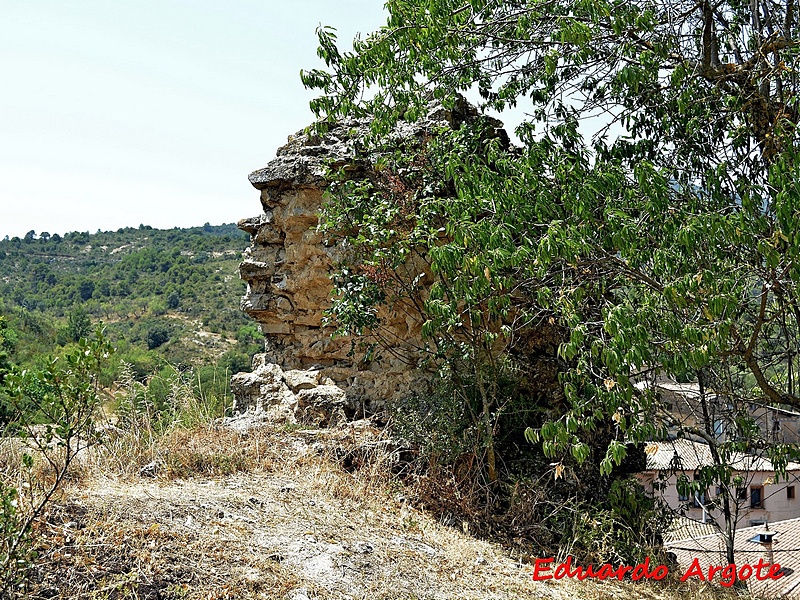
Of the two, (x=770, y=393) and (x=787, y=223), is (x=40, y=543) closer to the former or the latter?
(x=787, y=223)

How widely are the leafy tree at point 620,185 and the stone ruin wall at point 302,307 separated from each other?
1.29 m

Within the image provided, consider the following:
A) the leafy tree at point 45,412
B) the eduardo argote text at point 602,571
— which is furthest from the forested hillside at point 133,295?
the leafy tree at point 45,412

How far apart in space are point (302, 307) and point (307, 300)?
0.35ft

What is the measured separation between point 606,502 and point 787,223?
343 cm

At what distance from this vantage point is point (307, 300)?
7727 mm

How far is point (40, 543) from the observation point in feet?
12.1

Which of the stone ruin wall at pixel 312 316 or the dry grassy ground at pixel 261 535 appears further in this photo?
the stone ruin wall at pixel 312 316

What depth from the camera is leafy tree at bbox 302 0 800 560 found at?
4.12 metres

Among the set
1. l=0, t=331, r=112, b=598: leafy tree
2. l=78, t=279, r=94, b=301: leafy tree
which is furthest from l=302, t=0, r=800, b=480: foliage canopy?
l=78, t=279, r=94, b=301: leafy tree

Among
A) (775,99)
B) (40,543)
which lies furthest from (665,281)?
(40,543)

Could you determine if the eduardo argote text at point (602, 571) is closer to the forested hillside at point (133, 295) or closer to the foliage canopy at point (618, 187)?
the foliage canopy at point (618, 187)

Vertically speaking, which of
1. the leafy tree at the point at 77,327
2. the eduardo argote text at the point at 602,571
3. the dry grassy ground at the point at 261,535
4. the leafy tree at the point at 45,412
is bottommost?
the eduardo argote text at the point at 602,571

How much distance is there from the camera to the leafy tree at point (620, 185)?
4.12 meters

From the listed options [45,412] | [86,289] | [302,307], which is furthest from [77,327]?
[45,412]
